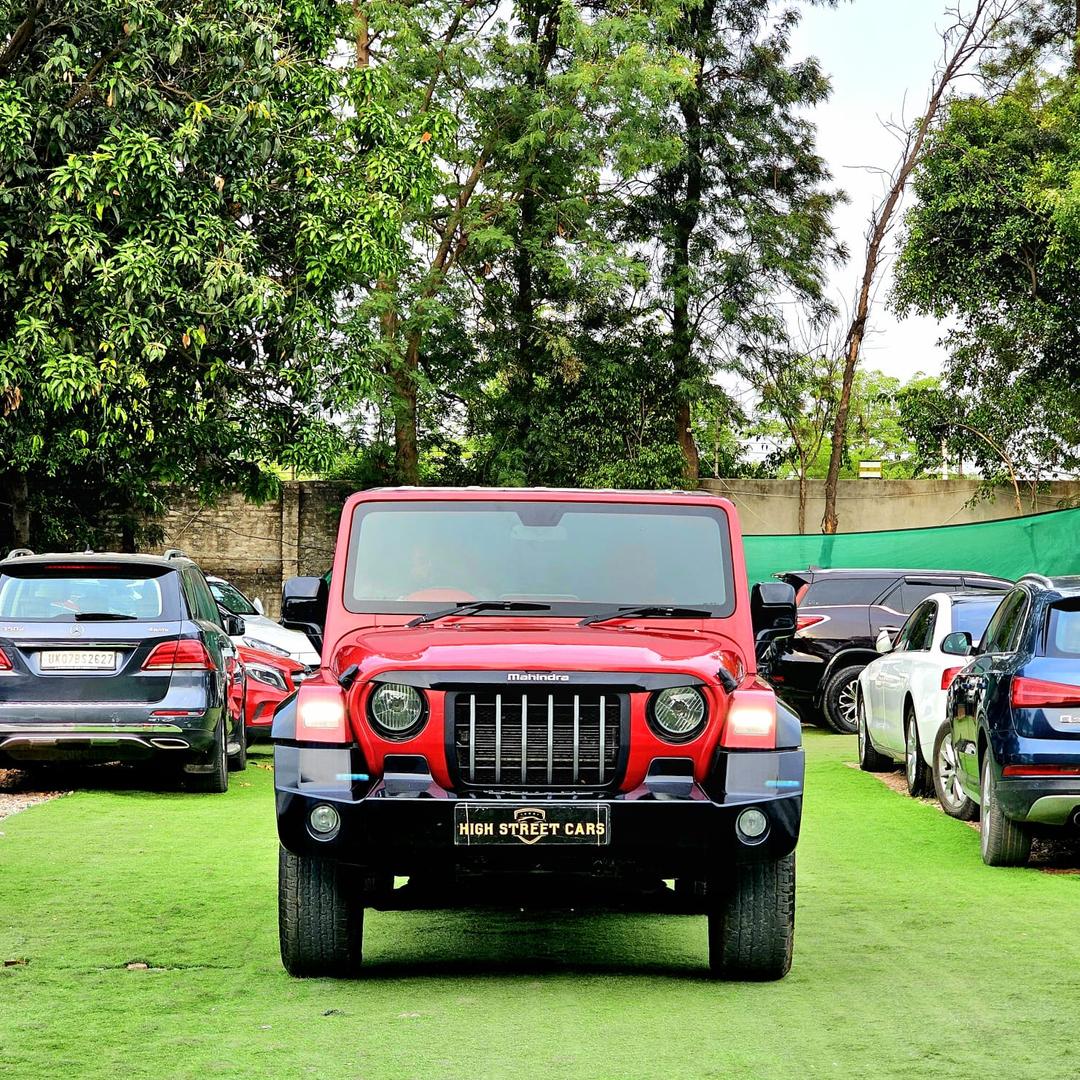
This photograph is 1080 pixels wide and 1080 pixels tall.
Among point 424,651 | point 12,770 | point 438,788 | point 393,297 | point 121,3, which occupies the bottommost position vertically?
point 12,770

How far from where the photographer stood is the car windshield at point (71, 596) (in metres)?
13.4

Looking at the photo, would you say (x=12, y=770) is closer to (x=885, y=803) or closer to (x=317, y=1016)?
(x=885, y=803)

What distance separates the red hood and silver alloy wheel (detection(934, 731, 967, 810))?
5.58 metres

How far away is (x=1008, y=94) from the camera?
1431 inches

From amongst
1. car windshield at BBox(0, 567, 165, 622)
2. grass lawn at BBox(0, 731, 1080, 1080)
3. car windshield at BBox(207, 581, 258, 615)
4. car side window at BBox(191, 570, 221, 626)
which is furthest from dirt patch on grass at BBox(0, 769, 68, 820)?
car windshield at BBox(207, 581, 258, 615)

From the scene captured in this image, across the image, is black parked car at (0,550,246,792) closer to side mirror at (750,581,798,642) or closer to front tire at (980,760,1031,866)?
front tire at (980,760,1031,866)

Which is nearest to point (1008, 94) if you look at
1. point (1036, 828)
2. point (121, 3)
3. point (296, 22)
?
point (296, 22)

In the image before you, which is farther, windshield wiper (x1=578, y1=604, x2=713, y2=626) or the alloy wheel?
the alloy wheel

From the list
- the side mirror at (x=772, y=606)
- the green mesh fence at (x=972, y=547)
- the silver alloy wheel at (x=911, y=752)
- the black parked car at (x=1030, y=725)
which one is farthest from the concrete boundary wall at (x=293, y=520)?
the side mirror at (x=772, y=606)

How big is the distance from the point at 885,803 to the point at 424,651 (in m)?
7.83

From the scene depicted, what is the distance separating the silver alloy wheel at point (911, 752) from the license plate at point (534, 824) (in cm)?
796

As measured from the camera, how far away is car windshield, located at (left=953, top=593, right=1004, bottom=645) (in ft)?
47.8

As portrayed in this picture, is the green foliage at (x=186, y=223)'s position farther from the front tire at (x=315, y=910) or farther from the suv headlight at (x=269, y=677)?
the front tire at (x=315, y=910)

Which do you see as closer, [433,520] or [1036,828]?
[433,520]
